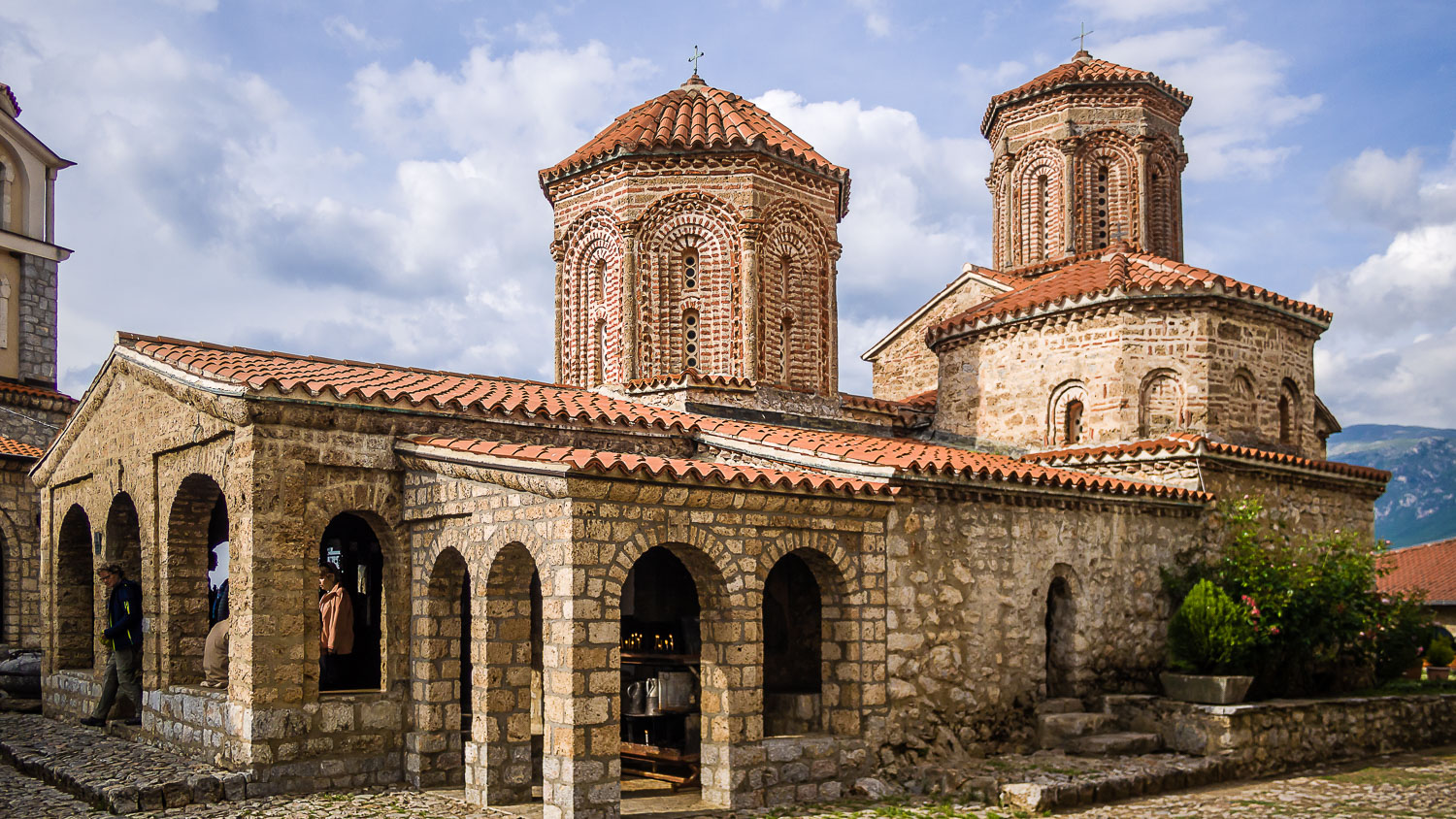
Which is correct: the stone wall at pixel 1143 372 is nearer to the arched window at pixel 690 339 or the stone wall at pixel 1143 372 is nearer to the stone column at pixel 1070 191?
the arched window at pixel 690 339

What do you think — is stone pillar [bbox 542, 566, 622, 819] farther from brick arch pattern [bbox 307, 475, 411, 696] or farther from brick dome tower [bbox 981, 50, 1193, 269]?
brick dome tower [bbox 981, 50, 1193, 269]

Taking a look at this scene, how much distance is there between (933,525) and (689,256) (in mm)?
5145

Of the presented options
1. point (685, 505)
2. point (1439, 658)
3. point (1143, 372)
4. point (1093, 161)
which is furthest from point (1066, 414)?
point (1439, 658)

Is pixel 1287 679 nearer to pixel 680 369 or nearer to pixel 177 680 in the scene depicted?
pixel 680 369

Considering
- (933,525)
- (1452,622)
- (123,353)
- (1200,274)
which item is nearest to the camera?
(933,525)

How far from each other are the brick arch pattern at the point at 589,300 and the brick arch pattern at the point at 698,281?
1.15 ft

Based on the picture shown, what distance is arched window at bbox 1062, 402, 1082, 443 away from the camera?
48.1 ft

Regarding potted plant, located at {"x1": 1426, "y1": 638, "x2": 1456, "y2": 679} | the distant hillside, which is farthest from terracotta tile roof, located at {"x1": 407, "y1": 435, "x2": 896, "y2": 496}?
the distant hillside

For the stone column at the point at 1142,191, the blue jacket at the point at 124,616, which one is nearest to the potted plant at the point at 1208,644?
the stone column at the point at 1142,191

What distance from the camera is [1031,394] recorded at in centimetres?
1490

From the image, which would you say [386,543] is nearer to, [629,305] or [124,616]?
[124,616]

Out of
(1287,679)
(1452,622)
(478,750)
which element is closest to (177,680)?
(478,750)

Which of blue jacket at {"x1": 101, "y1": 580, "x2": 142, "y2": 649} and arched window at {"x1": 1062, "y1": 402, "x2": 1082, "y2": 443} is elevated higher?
arched window at {"x1": 1062, "y1": 402, "x2": 1082, "y2": 443}

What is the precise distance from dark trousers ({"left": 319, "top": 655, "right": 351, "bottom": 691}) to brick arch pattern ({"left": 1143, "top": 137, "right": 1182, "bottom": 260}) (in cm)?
1344
